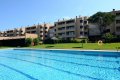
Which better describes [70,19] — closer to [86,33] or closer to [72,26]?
[72,26]

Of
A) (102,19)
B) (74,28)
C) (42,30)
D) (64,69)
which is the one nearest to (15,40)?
(74,28)

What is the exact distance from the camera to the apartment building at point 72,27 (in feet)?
213

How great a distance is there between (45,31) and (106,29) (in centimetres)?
3538

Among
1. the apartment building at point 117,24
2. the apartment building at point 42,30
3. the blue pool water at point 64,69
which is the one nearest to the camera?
the blue pool water at point 64,69

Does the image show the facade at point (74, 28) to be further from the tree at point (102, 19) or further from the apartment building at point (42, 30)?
the tree at point (102, 19)

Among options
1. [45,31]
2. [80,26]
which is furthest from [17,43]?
[45,31]

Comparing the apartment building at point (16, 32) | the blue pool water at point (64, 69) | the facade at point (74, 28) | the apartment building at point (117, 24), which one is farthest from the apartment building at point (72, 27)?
the blue pool water at point (64, 69)

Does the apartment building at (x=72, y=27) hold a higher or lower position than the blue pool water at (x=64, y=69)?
higher

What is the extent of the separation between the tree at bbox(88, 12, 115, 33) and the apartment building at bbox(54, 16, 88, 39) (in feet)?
25.6

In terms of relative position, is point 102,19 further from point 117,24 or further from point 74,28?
point 74,28

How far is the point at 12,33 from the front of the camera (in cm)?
9912

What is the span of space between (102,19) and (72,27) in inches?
685

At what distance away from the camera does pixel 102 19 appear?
52500mm

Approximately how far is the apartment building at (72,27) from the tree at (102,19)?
7.79 metres
